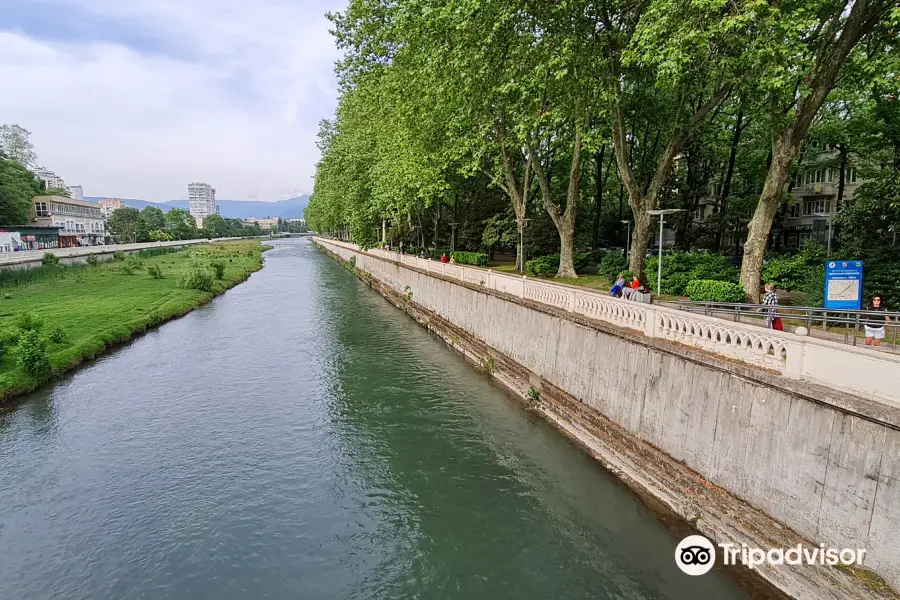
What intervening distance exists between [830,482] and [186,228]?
167538 millimetres

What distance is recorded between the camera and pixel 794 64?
13.7 m

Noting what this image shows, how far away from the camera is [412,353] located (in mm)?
22500

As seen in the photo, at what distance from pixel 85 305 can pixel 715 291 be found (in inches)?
1338

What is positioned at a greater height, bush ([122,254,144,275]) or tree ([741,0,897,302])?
tree ([741,0,897,302])

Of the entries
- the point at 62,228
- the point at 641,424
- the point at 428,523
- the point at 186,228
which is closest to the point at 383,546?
the point at 428,523

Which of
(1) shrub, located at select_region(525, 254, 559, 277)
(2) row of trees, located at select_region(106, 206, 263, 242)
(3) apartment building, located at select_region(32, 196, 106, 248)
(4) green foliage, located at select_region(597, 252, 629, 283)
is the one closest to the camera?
(4) green foliage, located at select_region(597, 252, 629, 283)

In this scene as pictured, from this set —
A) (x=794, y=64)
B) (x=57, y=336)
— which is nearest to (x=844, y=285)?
(x=794, y=64)

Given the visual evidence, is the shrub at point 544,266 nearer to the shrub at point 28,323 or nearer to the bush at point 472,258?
the bush at point 472,258

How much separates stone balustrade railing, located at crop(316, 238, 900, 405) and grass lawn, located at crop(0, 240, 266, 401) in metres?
19.4

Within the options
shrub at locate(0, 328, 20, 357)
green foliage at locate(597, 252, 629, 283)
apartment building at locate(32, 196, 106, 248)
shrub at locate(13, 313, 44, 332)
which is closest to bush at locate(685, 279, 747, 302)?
green foliage at locate(597, 252, 629, 283)

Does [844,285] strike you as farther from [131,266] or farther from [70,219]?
[70,219]

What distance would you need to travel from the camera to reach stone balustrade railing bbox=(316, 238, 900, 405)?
257 inches

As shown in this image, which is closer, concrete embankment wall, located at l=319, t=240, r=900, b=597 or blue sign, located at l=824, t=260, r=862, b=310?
concrete embankment wall, located at l=319, t=240, r=900, b=597

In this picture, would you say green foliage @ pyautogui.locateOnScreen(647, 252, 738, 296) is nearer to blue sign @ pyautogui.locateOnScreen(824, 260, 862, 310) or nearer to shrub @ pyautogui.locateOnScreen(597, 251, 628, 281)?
shrub @ pyautogui.locateOnScreen(597, 251, 628, 281)
